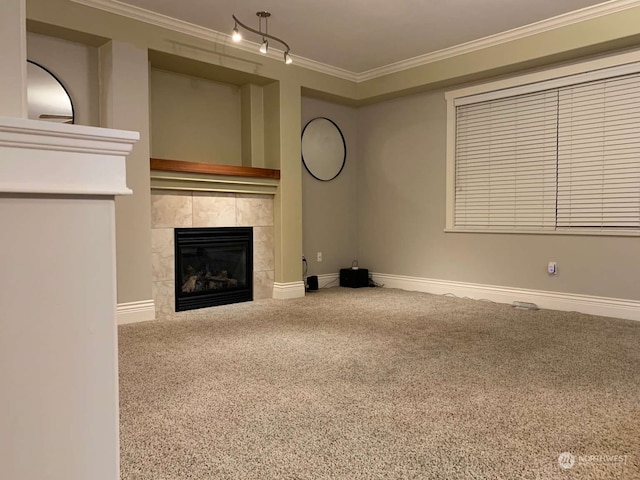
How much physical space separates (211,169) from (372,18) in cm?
181

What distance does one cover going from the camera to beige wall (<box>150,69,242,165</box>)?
4168mm

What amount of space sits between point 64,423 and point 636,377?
251 cm

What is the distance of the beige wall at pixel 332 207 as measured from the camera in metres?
5.24

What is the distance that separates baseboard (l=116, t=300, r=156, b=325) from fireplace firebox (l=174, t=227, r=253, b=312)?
313 millimetres

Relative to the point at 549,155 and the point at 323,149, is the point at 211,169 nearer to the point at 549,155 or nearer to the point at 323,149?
the point at 323,149

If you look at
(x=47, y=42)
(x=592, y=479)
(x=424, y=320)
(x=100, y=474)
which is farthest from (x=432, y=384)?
(x=47, y=42)

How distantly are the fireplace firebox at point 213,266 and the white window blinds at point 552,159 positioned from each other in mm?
2157

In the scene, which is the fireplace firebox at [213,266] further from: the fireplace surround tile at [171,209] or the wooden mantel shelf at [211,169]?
the wooden mantel shelf at [211,169]

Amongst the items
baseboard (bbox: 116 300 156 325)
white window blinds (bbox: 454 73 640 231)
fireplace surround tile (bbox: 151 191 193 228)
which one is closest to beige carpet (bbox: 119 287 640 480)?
baseboard (bbox: 116 300 156 325)

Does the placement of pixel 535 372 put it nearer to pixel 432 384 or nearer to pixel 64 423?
pixel 432 384

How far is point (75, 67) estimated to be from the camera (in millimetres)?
3562

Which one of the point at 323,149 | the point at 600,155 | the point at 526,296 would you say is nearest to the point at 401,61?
the point at 323,149

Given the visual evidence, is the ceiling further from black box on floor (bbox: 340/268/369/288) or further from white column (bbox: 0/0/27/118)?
white column (bbox: 0/0/27/118)

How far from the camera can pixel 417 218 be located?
5070 mm
